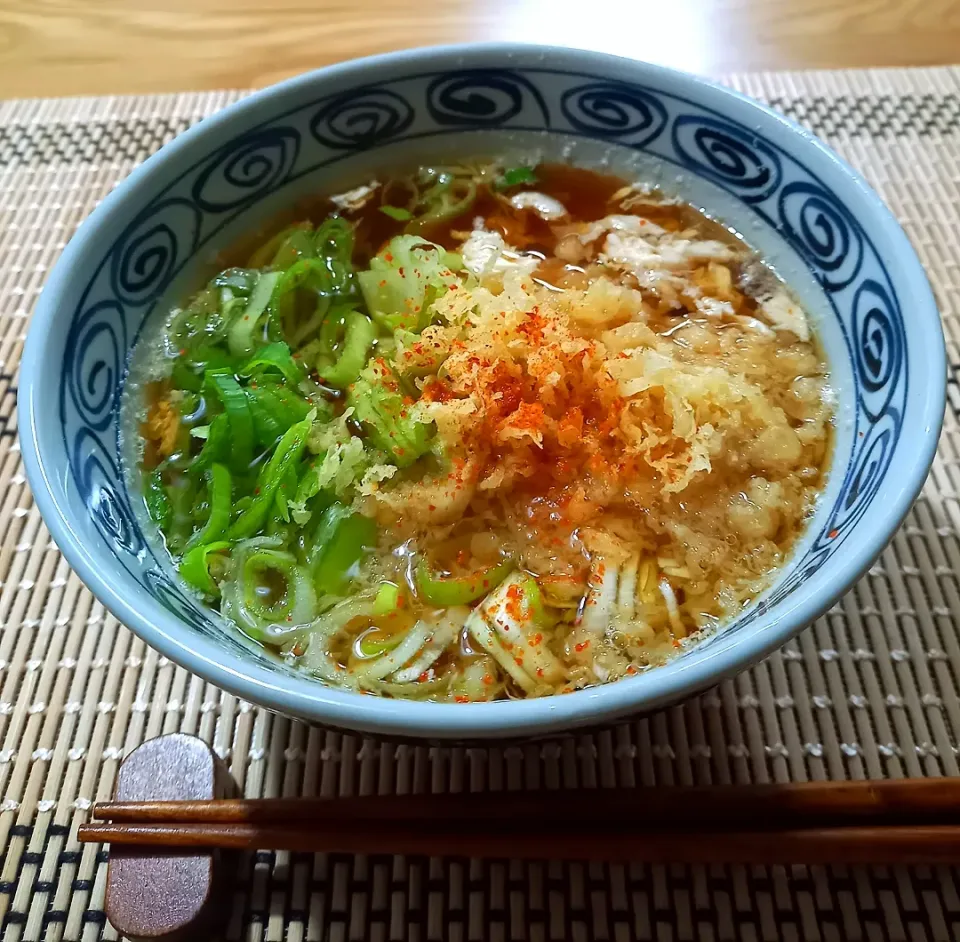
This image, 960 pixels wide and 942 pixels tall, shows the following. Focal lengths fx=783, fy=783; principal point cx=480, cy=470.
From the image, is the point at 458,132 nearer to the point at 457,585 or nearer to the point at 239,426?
the point at 239,426

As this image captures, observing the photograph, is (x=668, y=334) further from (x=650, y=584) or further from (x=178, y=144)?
(x=178, y=144)

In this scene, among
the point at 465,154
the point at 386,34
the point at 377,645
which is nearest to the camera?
the point at 377,645

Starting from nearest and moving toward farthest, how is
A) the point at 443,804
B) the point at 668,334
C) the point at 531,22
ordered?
the point at 443,804, the point at 668,334, the point at 531,22

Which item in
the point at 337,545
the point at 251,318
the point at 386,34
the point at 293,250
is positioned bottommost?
the point at 337,545

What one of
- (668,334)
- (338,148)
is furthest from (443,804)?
(338,148)

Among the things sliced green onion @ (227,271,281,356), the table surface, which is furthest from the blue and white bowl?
the table surface

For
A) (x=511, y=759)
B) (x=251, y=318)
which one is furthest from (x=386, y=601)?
(x=251, y=318)
